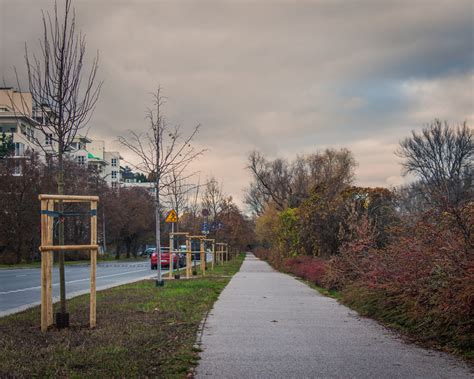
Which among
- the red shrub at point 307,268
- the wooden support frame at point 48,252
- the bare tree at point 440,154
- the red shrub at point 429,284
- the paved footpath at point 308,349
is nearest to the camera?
the paved footpath at point 308,349

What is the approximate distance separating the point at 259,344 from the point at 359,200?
18332 mm

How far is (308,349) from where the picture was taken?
8055 millimetres

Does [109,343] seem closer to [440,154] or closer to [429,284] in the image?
[429,284]

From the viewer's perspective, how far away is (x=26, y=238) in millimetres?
50625

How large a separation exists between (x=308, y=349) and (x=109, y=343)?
8.46ft

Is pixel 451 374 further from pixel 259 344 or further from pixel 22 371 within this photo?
pixel 22 371

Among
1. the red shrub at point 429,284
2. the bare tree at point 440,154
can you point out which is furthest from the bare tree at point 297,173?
the red shrub at point 429,284

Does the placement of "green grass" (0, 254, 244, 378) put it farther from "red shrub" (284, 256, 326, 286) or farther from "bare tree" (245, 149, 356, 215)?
"bare tree" (245, 149, 356, 215)

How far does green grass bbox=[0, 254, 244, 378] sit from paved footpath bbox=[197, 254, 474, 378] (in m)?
0.38

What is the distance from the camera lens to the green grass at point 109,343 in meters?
6.56

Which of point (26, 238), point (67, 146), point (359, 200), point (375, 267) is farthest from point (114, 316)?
point (26, 238)

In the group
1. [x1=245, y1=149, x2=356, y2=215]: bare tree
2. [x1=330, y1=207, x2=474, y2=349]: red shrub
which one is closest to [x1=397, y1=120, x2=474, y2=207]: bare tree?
[x1=245, y1=149, x2=356, y2=215]: bare tree

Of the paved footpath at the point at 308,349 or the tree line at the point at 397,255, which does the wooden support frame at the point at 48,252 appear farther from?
the tree line at the point at 397,255

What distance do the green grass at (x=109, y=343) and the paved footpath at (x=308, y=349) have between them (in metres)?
0.38
